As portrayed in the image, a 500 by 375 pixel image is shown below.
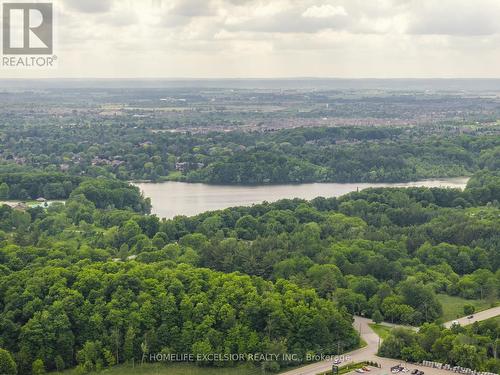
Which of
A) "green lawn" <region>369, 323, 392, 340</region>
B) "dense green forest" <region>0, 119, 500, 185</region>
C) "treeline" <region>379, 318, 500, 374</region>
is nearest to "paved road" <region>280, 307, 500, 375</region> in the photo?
"green lawn" <region>369, 323, 392, 340</region>

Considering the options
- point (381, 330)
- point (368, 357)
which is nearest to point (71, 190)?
point (381, 330)

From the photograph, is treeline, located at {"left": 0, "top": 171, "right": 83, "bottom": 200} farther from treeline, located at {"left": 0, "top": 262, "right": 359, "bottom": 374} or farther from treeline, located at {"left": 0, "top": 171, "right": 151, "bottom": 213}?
treeline, located at {"left": 0, "top": 262, "right": 359, "bottom": 374}

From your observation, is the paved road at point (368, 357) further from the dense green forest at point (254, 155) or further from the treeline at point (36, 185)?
the dense green forest at point (254, 155)

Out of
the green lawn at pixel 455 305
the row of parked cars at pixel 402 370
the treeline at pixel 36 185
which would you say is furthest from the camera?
the treeline at pixel 36 185

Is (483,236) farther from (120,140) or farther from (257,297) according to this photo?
(120,140)

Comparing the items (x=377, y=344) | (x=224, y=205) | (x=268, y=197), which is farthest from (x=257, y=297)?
(x=268, y=197)

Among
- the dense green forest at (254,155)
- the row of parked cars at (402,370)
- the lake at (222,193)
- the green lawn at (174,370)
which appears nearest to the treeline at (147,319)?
the green lawn at (174,370)
